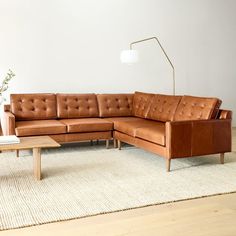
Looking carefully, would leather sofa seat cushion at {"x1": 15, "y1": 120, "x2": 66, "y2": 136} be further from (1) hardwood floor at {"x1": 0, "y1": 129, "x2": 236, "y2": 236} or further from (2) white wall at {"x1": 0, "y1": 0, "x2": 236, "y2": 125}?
(1) hardwood floor at {"x1": 0, "y1": 129, "x2": 236, "y2": 236}

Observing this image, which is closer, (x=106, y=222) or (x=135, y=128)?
(x=106, y=222)

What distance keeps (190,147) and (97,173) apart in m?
1.10

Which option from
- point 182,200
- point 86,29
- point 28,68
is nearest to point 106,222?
point 182,200

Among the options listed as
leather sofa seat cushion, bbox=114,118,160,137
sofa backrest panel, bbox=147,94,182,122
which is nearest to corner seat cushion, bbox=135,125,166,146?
leather sofa seat cushion, bbox=114,118,160,137

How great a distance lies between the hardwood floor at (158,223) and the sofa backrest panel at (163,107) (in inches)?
81.1

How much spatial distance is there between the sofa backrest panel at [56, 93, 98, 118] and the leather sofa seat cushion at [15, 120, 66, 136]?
0.43m

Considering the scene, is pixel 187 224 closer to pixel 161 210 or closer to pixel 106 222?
pixel 161 210

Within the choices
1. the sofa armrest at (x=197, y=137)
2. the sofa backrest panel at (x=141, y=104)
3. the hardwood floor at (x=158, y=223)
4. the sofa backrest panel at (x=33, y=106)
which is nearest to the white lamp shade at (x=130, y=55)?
the sofa backrest panel at (x=141, y=104)

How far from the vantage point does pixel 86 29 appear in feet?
19.4

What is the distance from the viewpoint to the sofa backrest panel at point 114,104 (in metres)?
5.59

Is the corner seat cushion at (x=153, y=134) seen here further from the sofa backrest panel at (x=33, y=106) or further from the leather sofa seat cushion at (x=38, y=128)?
the sofa backrest panel at (x=33, y=106)

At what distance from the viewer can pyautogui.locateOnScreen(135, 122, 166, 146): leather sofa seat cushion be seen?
4.01 meters

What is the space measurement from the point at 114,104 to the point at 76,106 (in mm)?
631

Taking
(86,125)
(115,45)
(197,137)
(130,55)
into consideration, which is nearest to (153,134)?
(197,137)
